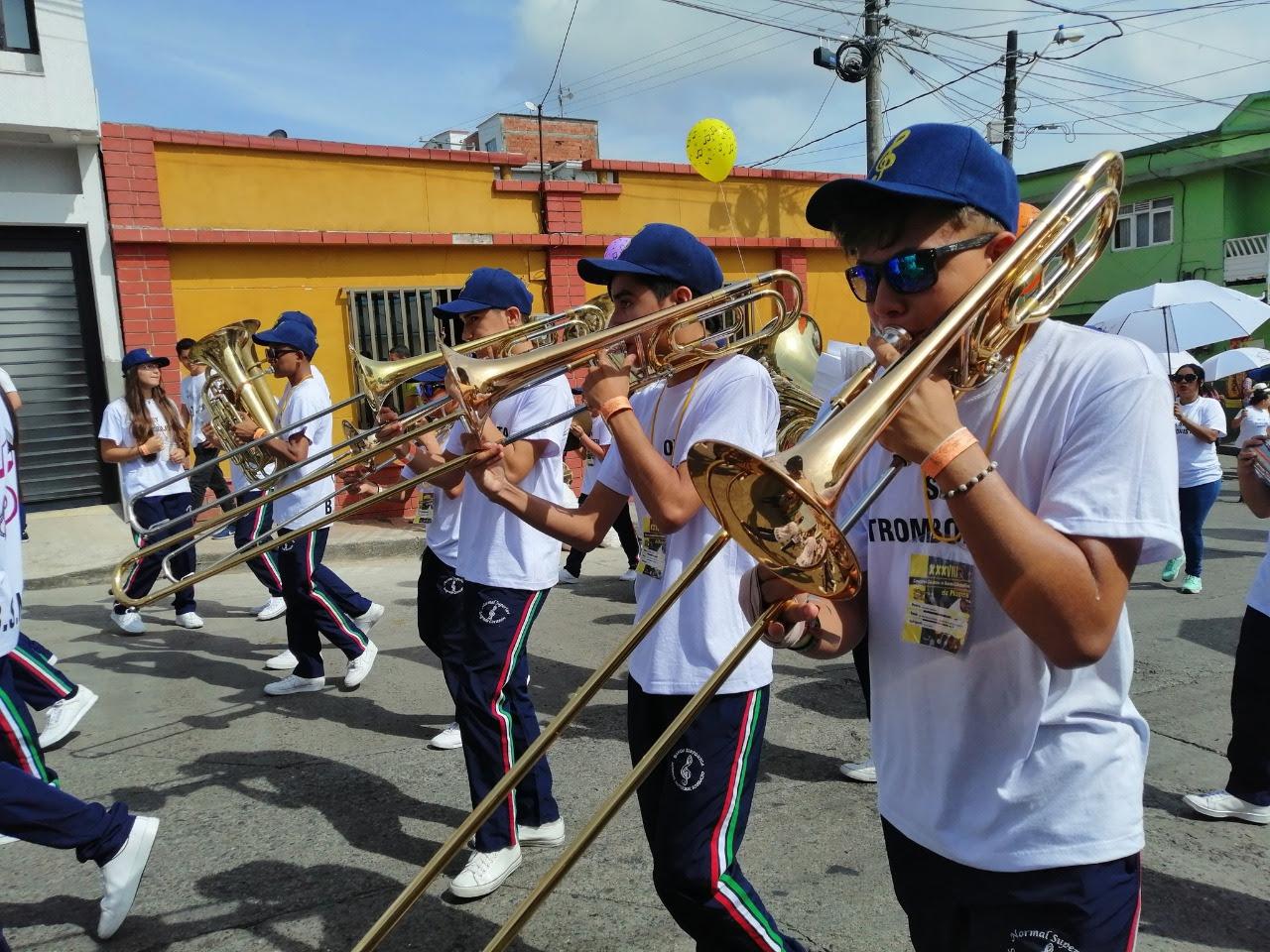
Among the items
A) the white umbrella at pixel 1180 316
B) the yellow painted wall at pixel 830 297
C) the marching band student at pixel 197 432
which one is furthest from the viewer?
the yellow painted wall at pixel 830 297

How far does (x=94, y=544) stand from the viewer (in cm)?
888

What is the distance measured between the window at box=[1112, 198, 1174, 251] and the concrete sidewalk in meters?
23.3

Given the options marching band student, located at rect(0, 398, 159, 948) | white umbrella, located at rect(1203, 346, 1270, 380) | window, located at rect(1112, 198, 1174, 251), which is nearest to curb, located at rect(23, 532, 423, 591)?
marching band student, located at rect(0, 398, 159, 948)

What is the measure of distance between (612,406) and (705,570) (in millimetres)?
467

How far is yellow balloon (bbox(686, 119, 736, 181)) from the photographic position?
11.1 metres

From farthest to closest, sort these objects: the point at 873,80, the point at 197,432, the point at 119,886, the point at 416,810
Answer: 1. the point at 873,80
2. the point at 197,432
3. the point at 416,810
4. the point at 119,886

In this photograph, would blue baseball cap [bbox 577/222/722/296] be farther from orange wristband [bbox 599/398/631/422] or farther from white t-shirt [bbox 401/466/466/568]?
white t-shirt [bbox 401/466/466/568]

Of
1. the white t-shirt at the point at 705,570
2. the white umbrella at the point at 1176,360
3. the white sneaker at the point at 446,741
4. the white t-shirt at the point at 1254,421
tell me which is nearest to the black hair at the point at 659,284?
the white t-shirt at the point at 705,570

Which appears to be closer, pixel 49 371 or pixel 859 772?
pixel 859 772

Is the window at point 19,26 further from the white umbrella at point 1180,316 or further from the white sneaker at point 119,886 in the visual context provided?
the white umbrella at point 1180,316

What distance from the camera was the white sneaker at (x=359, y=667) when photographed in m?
5.18

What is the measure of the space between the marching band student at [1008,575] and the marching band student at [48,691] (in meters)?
3.84

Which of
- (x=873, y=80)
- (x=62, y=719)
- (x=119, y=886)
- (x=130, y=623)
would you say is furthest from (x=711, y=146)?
(x=119, y=886)

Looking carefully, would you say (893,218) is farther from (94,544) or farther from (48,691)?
(94,544)
